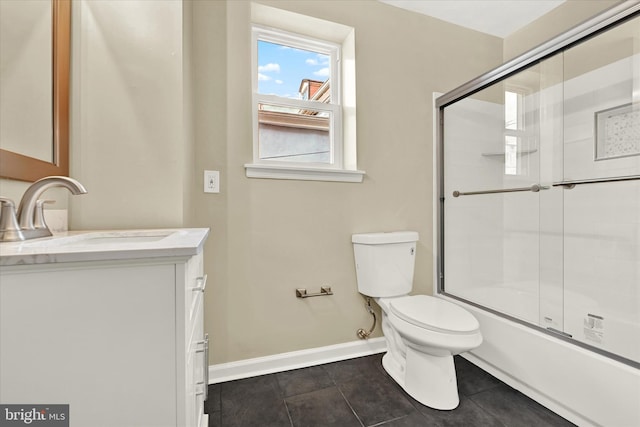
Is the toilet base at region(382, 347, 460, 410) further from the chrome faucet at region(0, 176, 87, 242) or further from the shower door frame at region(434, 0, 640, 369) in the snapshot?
the chrome faucet at region(0, 176, 87, 242)

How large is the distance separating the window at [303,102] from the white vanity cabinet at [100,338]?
1.06 meters

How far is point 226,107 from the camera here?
1532 millimetres

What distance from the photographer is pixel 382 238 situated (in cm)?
166

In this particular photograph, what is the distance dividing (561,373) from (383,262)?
35.8 inches

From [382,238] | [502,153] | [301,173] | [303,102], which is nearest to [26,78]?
[301,173]

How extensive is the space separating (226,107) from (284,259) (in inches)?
35.4

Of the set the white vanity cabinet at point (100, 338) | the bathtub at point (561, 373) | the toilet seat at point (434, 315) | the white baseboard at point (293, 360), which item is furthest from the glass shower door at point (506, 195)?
the white vanity cabinet at point (100, 338)

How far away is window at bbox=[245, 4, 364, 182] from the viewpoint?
5.60ft

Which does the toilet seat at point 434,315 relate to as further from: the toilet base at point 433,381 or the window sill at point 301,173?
the window sill at point 301,173

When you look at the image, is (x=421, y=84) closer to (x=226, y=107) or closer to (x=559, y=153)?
(x=559, y=153)

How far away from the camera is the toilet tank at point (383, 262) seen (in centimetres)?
167

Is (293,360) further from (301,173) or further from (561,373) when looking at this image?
(561,373)

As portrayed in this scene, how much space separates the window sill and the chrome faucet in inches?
32.0

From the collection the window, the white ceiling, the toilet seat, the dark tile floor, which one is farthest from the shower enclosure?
the window
